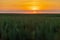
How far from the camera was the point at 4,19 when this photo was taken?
0.52m

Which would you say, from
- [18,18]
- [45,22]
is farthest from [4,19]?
[45,22]

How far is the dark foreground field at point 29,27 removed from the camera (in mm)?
511

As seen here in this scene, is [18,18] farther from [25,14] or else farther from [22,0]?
[22,0]

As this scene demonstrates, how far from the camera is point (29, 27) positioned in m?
0.51

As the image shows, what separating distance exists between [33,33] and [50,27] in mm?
70

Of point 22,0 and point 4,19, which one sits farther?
point 22,0

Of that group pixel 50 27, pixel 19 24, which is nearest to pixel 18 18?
pixel 19 24

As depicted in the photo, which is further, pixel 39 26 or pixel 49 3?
pixel 49 3

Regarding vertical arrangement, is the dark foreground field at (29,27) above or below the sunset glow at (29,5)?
below

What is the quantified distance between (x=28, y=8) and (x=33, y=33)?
12 cm

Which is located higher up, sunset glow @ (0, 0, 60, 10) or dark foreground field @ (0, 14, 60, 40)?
sunset glow @ (0, 0, 60, 10)

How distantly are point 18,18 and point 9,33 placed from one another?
68 millimetres

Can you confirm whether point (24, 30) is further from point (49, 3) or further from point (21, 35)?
point (49, 3)

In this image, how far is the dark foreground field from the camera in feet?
1.68
